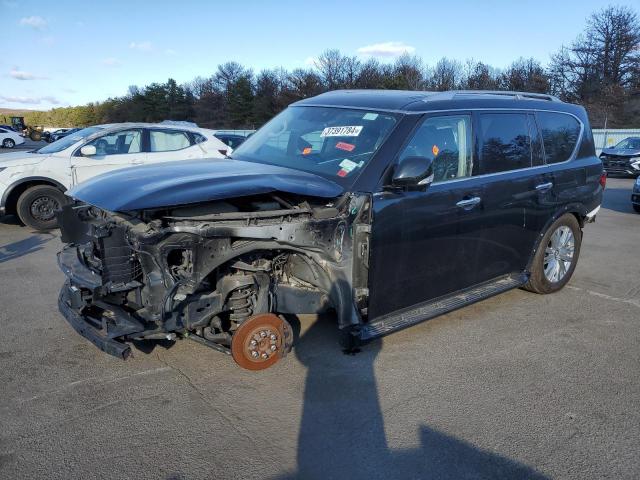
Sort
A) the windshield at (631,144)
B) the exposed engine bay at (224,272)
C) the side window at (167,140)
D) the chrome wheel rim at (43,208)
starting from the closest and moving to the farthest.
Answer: the exposed engine bay at (224,272) < the chrome wheel rim at (43,208) < the side window at (167,140) < the windshield at (631,144)

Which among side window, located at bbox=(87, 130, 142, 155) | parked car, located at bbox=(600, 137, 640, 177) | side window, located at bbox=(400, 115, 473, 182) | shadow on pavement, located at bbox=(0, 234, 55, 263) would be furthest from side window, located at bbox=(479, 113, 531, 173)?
parked car, located at bbox=(600, 137, 640, 177)

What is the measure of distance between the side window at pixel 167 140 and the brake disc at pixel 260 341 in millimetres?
6562

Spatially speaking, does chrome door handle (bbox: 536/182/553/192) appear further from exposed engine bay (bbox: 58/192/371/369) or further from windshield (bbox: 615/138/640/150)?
windshield (bbox: 615/138/640/150)

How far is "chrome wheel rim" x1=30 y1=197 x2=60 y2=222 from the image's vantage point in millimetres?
8440

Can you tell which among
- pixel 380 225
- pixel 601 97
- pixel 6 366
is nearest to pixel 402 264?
pixel 380 225

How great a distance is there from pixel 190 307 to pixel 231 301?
31 cm

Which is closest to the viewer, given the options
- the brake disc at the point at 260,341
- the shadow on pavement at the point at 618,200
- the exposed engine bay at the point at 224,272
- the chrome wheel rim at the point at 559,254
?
the exposed engine bay at the point at 224,272

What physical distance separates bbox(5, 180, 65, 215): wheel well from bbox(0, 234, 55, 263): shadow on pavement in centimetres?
78

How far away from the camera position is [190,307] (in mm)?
3385

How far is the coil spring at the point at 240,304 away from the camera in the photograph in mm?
3574

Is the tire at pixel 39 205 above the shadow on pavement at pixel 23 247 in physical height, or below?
above

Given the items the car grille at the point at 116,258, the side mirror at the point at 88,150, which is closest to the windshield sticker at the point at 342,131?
the car grille at the point at 116,258

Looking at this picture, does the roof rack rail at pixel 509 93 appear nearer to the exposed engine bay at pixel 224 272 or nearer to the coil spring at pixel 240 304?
the exposed engine bay at pixel 224 272

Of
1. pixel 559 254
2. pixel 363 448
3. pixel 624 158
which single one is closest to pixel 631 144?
pixel 624 158
